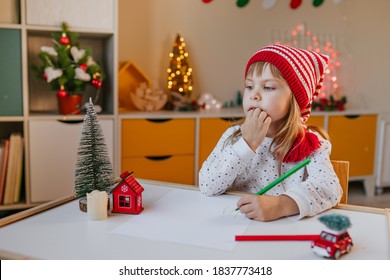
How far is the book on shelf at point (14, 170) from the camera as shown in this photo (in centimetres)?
243

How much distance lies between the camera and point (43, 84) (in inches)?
112

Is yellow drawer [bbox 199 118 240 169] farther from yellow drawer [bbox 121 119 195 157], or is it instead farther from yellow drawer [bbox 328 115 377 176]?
yellow drawer [bbox 328 115 377 176]

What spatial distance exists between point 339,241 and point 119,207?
49 cm

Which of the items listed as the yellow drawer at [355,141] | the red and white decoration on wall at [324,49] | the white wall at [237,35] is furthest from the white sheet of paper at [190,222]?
the red and white decoration on wall at [324,49]

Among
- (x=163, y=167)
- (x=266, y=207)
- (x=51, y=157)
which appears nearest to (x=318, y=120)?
(x=163, y=167)

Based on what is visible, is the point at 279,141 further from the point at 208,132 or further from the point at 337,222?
the point at 208,132

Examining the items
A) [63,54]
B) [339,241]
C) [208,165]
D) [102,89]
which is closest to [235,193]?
[208,165]

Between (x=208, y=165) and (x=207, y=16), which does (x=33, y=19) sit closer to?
(x=207, y=16)

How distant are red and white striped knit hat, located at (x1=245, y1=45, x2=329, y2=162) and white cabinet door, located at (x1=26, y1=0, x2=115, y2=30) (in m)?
1.46

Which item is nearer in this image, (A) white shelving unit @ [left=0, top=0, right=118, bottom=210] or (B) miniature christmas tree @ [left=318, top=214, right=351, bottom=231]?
(B) miniature christmas tree @ [left=318, top=214, right=351, bottom=231]

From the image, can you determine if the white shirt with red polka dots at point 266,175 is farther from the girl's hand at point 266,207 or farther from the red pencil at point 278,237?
the red pencil at point 278,237

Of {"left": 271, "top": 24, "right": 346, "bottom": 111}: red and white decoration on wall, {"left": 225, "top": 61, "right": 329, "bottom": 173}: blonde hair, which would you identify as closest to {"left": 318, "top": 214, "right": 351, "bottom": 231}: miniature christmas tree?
{"left": 225, "top": 61, "right": 329, "bottom": 173}: blonde hair

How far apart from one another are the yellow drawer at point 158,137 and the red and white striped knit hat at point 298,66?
151 centimetres

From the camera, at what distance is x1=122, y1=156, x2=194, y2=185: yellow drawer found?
2.76 meters
